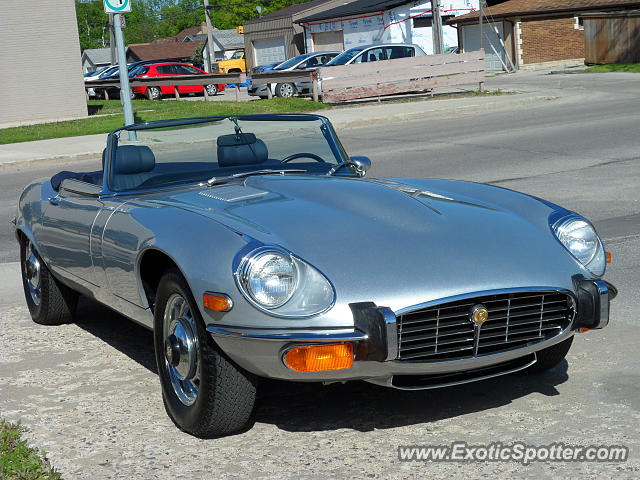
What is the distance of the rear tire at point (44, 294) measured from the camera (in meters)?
6.19

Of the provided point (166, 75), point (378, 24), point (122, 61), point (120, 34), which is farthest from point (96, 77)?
point (120, 34)

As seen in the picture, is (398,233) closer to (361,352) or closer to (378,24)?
(361,352)

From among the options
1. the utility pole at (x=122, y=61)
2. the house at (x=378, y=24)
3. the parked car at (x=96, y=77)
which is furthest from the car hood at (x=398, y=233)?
the house at (x=378, y=24)

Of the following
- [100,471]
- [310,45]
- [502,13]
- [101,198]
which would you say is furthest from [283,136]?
[310,45]

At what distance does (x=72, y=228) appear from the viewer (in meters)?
5.43

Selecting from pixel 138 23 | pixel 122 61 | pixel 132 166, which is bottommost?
pixel 132 166

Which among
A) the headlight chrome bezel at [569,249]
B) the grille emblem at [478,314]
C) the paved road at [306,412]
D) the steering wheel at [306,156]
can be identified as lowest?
the paved road at [306,412]

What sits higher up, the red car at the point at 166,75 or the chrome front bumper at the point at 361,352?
the red car at the point at 166,75

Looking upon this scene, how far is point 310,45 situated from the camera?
57.3 meters

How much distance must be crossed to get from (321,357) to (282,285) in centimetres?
33

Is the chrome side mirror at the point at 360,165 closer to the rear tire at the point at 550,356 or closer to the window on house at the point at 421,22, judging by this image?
the rear tire at the point at 550,356

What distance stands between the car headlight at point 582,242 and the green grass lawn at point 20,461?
246 centimetres

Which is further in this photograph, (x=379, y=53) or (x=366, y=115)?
(x=379, y=53)

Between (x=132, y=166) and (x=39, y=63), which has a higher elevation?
(x=39, y=63)
